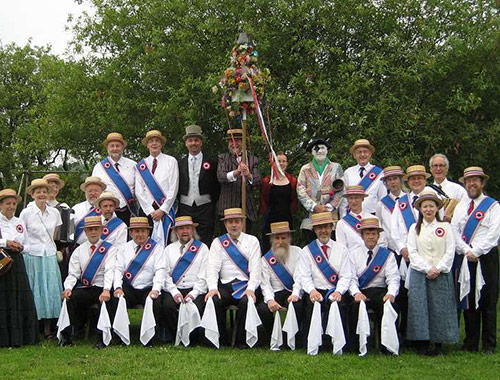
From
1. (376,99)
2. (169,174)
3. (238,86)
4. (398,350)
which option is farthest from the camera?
(376,99)

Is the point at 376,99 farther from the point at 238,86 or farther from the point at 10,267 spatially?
the point at 10,267

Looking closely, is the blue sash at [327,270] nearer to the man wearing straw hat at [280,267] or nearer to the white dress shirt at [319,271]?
the white dress shirt at [319,271]

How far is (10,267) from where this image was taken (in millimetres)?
7250

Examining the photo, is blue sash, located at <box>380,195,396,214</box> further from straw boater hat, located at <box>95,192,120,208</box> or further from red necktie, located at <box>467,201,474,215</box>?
straw boater hat, located at <box>95,192,120,208</box>

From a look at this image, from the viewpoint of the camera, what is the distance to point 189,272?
770cm

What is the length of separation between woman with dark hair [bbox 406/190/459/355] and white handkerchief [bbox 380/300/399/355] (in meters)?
0.22

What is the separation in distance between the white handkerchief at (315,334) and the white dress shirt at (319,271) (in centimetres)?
38

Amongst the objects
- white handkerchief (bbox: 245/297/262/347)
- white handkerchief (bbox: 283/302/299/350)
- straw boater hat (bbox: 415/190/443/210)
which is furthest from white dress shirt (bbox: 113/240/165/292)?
straw boater hat (bbox: 415/190/443/210)

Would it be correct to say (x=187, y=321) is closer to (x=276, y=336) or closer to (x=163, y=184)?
(x=276, y=336)

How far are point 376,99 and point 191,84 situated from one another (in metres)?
3.18

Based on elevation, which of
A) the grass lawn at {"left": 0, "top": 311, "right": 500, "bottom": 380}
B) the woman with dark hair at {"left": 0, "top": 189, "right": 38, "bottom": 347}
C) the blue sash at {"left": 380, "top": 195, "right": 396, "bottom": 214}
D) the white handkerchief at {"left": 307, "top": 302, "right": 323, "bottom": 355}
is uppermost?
the blue sash at {"left": 380, "top": 195, "right": 396, "bottom": 214}

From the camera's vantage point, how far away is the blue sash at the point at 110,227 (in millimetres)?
7977

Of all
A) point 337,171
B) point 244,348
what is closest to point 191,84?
point 337,171

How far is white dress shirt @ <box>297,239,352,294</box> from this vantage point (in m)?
7.18
